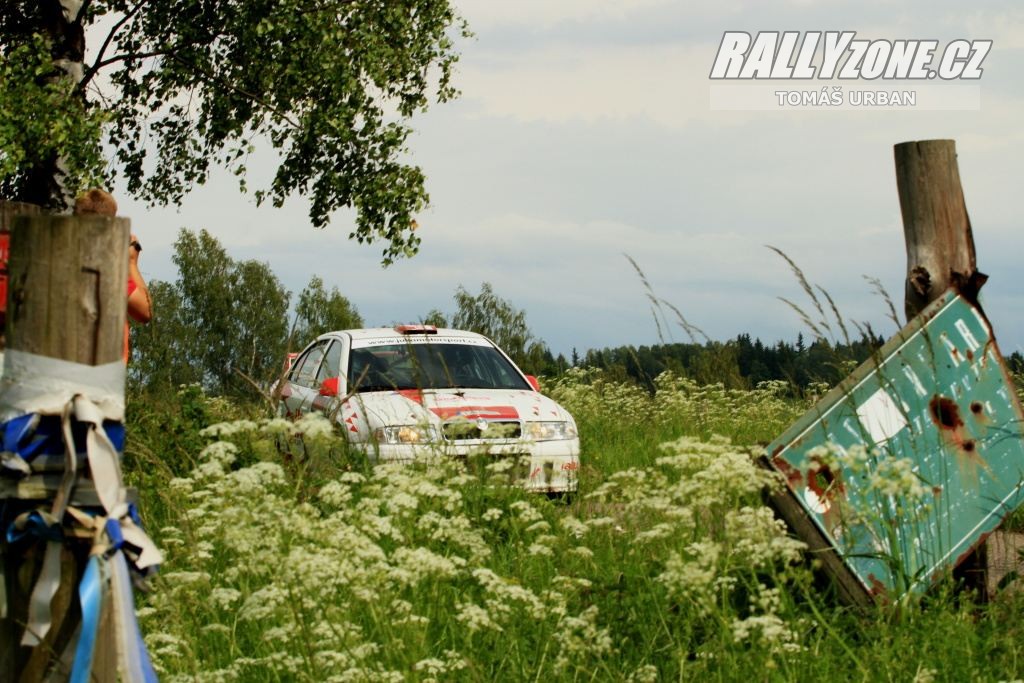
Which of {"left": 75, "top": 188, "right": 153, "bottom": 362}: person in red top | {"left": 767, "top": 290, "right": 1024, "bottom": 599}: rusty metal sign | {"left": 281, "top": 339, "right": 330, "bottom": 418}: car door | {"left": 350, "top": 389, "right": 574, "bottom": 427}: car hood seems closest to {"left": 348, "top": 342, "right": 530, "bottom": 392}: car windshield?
{"left": 350, "top": 389, "right": 574, "bottom": 427}: car hood

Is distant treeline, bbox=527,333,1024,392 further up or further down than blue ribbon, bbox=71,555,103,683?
further up

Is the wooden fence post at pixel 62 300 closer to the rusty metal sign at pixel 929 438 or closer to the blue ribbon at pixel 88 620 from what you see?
the blue ribbon at pixel 88 620

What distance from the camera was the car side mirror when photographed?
11026 mm

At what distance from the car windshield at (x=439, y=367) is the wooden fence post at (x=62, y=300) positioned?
7.63 m

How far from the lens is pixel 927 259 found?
584cm

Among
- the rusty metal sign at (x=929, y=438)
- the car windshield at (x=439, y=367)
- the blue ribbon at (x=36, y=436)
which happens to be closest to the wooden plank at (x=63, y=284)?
the blue ribbon at (x=36, y=436)

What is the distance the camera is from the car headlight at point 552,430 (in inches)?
396

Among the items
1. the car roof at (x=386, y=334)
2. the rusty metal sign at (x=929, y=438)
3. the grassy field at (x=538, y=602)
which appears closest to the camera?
the grassy field at (x=538, y=602)

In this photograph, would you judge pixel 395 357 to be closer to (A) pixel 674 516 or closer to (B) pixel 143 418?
(B) pixel 143 418

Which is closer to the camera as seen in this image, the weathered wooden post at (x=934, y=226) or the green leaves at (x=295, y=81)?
the weathered wooden post at (x=934, y=226)

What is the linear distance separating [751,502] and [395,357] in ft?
22.6

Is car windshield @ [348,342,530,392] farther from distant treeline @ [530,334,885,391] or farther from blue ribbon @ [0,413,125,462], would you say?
blue ribbon @ [0,413,125,462]

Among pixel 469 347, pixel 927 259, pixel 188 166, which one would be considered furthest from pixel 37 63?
pixel 927 259

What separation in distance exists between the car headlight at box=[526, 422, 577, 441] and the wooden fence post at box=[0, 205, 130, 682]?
275 inches
